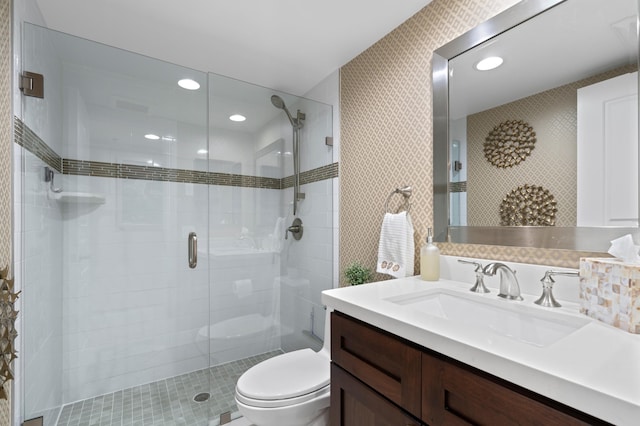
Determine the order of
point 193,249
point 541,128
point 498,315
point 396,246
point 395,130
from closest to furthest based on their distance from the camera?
point 498,315, point 541,128, point 396,246, point 395,130, point 193,249

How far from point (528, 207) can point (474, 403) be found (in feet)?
2.70

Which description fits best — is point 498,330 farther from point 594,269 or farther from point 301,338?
point 301,338

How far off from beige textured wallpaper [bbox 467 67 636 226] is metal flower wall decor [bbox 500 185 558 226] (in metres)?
0.02

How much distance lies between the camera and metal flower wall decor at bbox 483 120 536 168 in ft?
3.94

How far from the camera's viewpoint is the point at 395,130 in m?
1.75

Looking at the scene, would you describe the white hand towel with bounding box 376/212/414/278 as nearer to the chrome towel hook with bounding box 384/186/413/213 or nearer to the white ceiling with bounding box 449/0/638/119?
the chrome towel hook with bounding box 384/186/413/213

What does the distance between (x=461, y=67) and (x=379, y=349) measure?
1274 millimetres

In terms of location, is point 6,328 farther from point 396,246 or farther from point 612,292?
point 612,292

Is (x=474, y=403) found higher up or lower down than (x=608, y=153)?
lower down

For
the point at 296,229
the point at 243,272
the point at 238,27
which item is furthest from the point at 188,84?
the point at 243,272

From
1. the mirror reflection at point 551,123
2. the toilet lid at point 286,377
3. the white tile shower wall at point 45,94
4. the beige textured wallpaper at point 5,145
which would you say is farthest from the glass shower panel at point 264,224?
the mirror reflection at point 551,123

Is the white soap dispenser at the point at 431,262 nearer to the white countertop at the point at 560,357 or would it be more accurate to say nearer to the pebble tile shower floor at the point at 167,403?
the white countertop at the point at 560,357

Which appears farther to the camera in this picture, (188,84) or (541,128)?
(188,84)

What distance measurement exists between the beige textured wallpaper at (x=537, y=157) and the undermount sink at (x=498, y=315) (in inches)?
14.1
